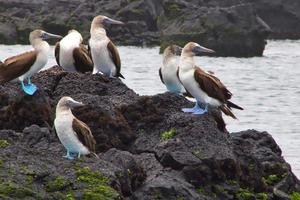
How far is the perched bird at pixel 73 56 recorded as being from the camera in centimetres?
1667

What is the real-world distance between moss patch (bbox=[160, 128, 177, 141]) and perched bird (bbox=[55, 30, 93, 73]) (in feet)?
10.7

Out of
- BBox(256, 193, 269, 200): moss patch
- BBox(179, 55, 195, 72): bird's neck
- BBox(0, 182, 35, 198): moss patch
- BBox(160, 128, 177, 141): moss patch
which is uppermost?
BBox(179, 55, 195, 72): bird's neck

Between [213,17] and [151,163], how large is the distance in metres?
53.2

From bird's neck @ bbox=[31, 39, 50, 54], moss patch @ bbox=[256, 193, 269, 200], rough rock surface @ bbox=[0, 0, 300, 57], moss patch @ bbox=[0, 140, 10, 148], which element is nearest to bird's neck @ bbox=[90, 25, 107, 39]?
bird's neck @ bbox=[31, 39, 50, 54]

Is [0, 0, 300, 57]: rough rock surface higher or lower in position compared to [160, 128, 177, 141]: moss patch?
lower

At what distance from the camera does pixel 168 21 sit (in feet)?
231

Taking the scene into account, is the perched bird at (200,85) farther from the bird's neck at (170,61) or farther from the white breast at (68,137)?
the white breast at (68,137)

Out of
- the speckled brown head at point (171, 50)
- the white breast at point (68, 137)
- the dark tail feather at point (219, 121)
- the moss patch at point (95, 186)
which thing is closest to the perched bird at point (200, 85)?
the dark tail feather at point (219, 121)

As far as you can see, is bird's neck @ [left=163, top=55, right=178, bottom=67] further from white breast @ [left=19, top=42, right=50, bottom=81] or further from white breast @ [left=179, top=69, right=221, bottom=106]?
white breast @ [left=19, top=42, right=50, bottom=81]

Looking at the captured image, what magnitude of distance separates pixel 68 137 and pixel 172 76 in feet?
13.4

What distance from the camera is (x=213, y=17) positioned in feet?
216

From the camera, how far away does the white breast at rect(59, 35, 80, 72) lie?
54.7 ft

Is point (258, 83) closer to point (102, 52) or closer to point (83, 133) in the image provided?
point (102, 52)

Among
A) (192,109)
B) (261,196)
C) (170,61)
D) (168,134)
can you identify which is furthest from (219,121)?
(170,61)
